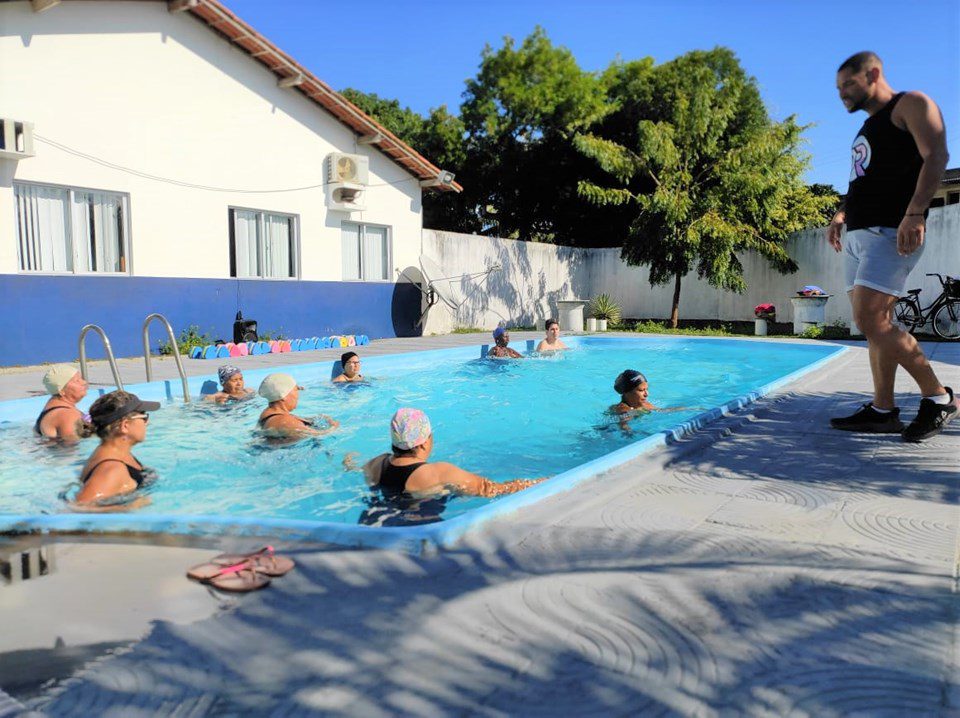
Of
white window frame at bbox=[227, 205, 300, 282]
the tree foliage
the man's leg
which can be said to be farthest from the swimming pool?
the tree foliage

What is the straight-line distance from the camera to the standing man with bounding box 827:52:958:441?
155 inches

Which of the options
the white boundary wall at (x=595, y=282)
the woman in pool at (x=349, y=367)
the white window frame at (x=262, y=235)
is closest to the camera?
the woman in pool at (x=349, y=367)

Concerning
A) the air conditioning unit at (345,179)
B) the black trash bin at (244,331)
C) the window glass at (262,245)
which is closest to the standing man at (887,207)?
the black trash bin at (244,331)

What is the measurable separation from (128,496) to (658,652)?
368 centimetres

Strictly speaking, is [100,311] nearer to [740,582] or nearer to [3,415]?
[3,415]

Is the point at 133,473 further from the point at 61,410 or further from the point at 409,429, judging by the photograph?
the point at 61,410

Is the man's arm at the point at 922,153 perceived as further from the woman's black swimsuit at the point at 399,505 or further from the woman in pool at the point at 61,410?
the woman in pool at the point at 61,410

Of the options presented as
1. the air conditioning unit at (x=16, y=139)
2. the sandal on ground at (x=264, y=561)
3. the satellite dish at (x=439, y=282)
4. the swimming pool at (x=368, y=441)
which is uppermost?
the air conditioning unit at (x=16, y=139)

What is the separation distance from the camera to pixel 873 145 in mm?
4207

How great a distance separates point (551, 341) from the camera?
1405 centimetres

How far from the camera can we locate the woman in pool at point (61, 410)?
6.12 m

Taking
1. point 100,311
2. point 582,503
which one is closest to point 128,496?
point 582,503

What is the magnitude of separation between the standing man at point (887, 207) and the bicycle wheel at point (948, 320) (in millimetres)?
11637

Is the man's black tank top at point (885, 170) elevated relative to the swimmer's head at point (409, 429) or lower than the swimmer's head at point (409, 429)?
elevated
